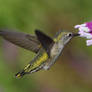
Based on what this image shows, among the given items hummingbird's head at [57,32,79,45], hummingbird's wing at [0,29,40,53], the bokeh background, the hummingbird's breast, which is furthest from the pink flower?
the bokeh background

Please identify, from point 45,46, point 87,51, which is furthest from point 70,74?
point 45,46

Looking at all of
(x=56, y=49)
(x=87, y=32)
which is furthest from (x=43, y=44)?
(x=87, y=32)

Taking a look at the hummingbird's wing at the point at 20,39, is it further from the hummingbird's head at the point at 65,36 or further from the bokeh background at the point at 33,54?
the bokeh background at the point at 33,54

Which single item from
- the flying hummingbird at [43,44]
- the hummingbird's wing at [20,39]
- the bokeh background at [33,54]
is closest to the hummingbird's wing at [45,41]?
the flying hummingbird at [43,44]

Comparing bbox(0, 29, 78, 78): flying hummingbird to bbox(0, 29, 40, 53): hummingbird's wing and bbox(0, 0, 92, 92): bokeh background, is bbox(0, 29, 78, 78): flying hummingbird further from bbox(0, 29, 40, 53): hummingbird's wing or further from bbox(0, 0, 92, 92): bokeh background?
bbox(0, 0, 92, 92): bokeh background

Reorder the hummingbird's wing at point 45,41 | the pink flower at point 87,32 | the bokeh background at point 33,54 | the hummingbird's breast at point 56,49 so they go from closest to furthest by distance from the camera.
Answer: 1. the hummingbird's wing at point 45,41
2. the pink flower at point 87,32
3. the hummingbird's breast at point 56,49
4. the bokeh background at point 33,54

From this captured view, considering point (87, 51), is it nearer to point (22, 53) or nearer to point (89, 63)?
point (89, 63)

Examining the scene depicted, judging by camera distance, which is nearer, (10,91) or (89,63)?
(10,91)
